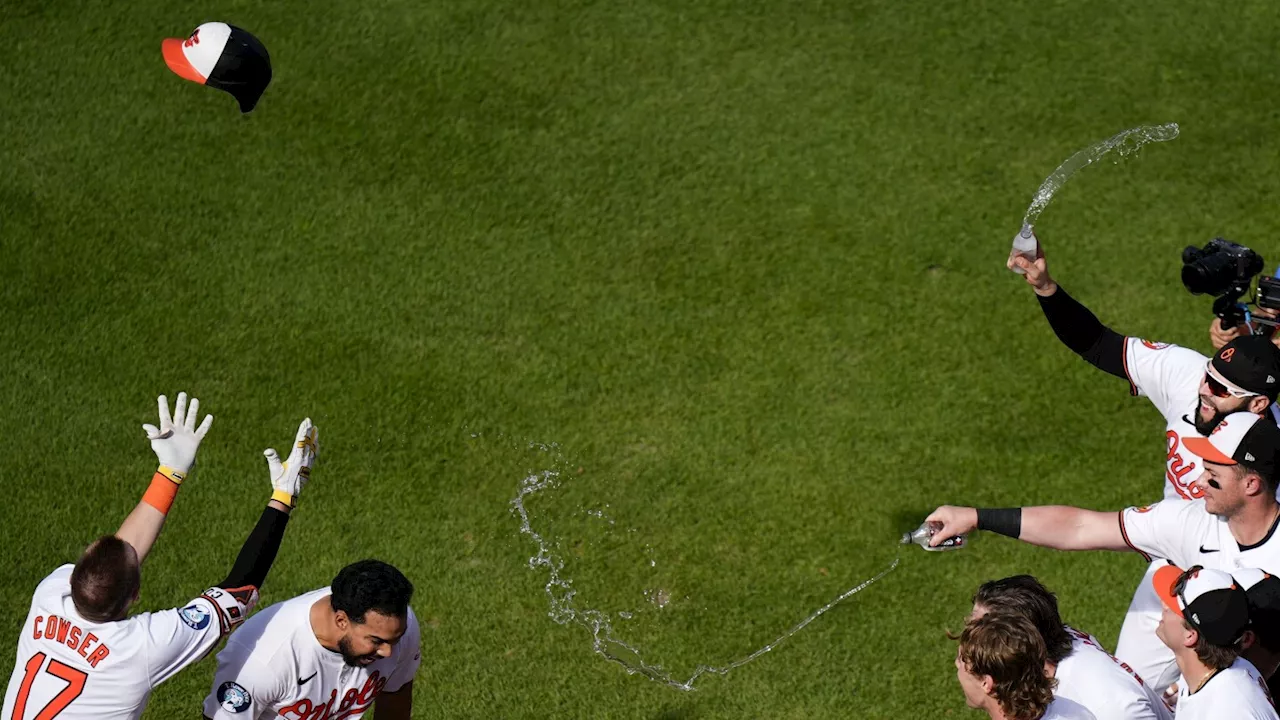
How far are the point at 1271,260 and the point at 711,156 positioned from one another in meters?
3.30

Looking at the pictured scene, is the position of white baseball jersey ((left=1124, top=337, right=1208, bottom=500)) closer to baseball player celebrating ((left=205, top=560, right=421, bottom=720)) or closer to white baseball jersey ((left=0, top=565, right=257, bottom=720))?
baseball player celebrating ((left=205, top=560, right=421, bottom=720))

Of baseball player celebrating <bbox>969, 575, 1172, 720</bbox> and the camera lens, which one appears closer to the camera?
baseball player celebrating <bbox>969, 575, 1172, 720</bbox>

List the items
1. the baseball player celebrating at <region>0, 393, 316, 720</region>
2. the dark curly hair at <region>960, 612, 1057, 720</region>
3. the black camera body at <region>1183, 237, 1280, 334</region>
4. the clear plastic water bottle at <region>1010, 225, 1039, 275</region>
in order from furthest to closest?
the black camera body at <region>1183, 237, 1280, 334</region> → the clear plastic water bottle at <region>1010, 225, 1039, 275</region> → the baseball player celebrating at <region>0, 393, 316, 720</region> → the dark curly hair at <region>960, 612, 1057, 720</region>

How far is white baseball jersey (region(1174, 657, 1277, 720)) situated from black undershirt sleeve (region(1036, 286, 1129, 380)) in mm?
1680

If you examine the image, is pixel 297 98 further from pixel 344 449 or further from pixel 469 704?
pixel 469 704

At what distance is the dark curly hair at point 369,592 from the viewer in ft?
12.6

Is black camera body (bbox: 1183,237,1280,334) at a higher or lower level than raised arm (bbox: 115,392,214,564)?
higher

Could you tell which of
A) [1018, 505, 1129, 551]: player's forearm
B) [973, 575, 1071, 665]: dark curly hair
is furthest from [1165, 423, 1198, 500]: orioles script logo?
[973, 575, 1071, 665]: dark curly hair

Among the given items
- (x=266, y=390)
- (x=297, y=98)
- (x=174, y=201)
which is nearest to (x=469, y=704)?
(x=266, y=390)

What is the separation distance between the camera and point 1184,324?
22.1 ft

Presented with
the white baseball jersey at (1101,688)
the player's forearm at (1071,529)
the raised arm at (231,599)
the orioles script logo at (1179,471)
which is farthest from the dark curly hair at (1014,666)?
the raised arm at (231,599)

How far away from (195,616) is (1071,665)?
2804 mm

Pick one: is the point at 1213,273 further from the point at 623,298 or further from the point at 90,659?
the point at 90,659

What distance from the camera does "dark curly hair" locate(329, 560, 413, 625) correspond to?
3.83 meters
